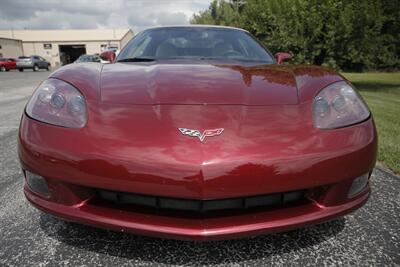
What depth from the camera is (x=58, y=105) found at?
1591mm

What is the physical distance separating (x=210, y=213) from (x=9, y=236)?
3.83ft

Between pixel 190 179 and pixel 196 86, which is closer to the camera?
pixel 190 179

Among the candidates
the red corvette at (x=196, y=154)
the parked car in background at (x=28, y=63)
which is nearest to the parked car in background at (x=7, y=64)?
the parked car in background at (x=28, y=63)

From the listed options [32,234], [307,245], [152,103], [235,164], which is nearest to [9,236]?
[32,234]

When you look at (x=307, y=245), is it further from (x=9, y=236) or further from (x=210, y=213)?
(x=9, y=236)

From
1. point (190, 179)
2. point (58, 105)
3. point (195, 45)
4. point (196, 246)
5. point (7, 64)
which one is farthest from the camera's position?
point (7, 64)

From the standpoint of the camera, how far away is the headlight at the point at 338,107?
154cm

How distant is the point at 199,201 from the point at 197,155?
19 centimetres

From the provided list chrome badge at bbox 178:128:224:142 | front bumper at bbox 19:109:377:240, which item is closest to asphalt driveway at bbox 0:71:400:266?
front bumper at bbox 19:109:377:240

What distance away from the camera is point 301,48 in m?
12.7

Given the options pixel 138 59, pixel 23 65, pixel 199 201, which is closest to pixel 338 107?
pixel 199 201

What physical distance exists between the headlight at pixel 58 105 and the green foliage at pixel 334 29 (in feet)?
39.2

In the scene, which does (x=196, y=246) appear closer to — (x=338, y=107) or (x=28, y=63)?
(x=338, y=107)

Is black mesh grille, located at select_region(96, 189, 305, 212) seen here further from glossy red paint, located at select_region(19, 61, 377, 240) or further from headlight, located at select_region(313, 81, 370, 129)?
headlight, located at select_region(313, 81, 370, 129)
